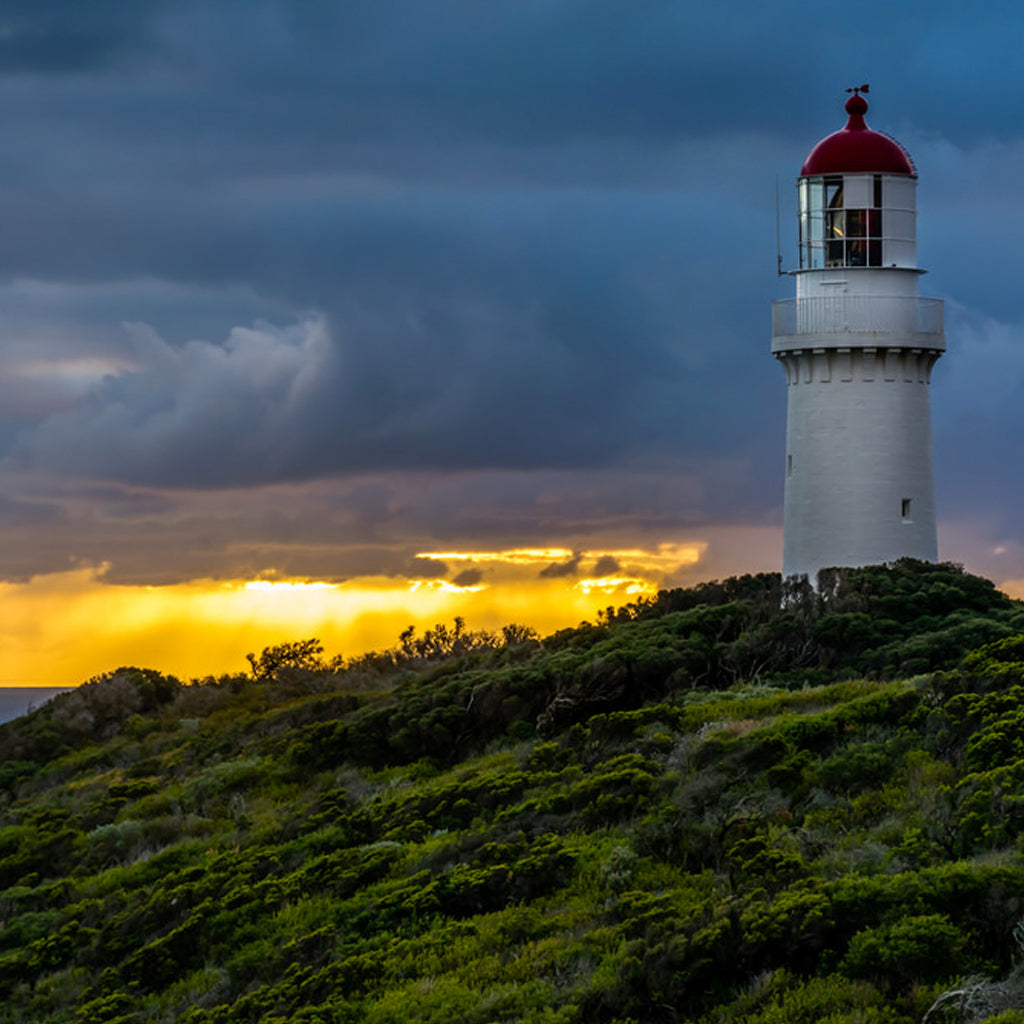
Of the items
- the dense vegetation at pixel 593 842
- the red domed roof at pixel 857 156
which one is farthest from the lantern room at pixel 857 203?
the dense vegetation at pixel 593 842

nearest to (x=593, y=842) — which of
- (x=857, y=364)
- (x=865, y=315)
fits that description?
(x=857, y=364)

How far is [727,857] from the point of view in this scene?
1609 centimetres

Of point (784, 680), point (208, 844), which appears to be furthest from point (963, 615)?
point (208, 844)

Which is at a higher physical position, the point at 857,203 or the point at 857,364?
the point at 857,203

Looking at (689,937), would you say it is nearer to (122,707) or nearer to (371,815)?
(371,815)

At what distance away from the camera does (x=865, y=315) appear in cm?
3166

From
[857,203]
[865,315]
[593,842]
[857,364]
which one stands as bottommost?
[593,842]

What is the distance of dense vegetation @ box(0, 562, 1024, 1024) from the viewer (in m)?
13.8

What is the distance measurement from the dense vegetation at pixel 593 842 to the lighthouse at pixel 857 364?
1.42 m

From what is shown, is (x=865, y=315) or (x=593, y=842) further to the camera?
(x=865, y=315)

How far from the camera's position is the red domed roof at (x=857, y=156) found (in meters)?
31.8

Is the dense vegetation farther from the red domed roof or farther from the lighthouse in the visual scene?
the red domed roof

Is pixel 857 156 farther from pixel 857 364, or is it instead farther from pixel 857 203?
pixel 857 364

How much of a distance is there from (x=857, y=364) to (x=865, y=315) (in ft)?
3.21
